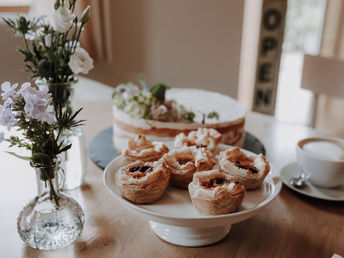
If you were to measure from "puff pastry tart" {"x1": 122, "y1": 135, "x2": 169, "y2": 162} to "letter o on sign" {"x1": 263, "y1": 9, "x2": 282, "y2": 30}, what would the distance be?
2.26m

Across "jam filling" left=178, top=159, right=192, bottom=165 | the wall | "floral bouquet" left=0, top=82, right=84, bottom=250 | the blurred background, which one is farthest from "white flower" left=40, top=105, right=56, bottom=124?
the wall

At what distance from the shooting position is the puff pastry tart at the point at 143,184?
0.72 m

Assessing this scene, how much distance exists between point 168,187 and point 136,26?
2.79 m

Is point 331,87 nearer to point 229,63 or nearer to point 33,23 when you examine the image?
point 229,63

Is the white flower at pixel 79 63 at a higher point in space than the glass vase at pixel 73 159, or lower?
higher

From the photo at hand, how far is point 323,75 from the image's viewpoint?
5.91 feet

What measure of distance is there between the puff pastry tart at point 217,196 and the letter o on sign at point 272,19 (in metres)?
2.41

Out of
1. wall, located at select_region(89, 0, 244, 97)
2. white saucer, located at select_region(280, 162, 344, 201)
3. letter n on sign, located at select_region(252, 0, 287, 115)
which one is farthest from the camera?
wall, located at select_region(89, 0, 244, 97)

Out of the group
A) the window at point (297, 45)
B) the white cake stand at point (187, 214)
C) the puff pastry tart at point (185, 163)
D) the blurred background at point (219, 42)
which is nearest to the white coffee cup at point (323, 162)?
the white cake stand at point (187, 214)

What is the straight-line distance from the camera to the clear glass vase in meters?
0.74

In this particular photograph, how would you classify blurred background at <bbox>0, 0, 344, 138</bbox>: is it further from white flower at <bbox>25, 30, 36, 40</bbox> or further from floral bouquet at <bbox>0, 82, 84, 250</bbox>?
floral bouquet at <bbox>0, 82, 84, 250</bbox>

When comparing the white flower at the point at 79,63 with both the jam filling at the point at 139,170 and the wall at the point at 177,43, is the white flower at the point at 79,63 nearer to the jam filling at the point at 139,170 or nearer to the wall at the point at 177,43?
the jam filling at the point at 139,170

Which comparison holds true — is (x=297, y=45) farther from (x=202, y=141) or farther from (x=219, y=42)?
(x=202, y=141)

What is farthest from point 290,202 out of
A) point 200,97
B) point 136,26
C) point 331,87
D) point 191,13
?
point 136,26
